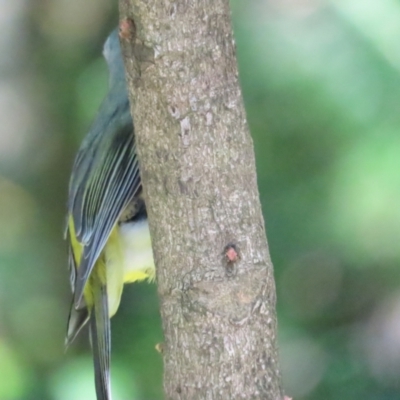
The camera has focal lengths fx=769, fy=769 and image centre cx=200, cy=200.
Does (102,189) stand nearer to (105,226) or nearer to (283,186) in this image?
(105,226)

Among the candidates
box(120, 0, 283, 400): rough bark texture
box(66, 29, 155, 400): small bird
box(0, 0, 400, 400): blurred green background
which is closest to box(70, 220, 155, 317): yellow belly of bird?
box(66, 29, 155, 400): small bird

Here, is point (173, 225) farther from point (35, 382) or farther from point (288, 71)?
point (35, 382)

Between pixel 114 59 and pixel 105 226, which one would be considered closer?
pixel 105 226

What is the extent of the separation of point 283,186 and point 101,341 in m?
0.58

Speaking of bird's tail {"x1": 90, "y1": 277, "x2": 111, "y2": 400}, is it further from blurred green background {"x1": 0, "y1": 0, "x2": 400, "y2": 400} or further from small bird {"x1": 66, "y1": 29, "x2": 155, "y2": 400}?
blurred green background {"x1": 0, "y1": 0, "x2": 400, "y2": 400}

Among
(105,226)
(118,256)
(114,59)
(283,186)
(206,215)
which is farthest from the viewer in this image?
(283,186)

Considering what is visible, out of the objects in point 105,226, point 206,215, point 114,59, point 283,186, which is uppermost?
point 114,59

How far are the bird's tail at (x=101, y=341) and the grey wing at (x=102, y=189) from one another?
38 mm

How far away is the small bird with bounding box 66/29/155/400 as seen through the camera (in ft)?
4.20

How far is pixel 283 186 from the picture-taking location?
1.69 m

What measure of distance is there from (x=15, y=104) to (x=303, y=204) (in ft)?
3.04

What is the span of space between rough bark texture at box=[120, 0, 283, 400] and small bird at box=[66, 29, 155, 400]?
1.29ft

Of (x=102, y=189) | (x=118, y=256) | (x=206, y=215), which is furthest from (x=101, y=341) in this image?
(x=206, y=215)

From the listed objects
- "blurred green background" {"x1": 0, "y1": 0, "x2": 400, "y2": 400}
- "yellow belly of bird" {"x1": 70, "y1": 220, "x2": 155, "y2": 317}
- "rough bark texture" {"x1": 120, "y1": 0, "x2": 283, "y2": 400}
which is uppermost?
"blurred green background" {"x1": 0, "y1": 0, "x2": 400, "y2": 400}
